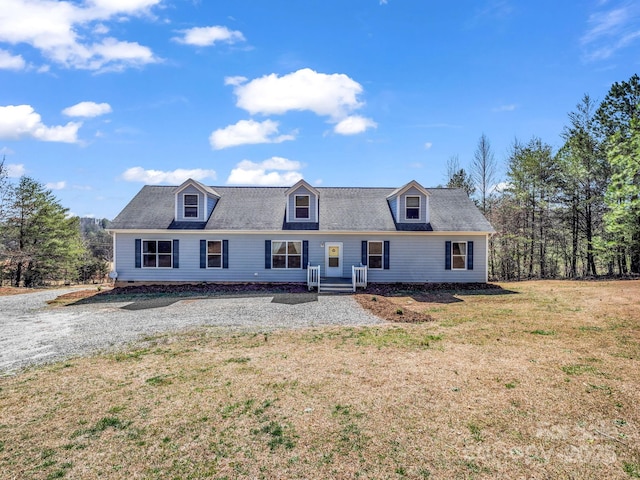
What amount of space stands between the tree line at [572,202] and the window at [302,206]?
13.9 metres

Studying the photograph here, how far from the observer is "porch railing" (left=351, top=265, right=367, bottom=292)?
15389mm

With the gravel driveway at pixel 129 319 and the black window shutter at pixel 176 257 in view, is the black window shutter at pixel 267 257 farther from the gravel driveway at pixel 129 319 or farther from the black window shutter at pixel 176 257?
the black window shutter at pixel 176 257

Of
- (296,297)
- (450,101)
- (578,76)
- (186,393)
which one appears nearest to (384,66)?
(450,101)

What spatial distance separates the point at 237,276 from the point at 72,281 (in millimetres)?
25258

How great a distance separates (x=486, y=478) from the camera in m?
3.12

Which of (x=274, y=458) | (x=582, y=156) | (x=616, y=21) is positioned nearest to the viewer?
(x=274, y=458)

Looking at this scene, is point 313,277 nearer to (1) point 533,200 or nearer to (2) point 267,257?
(2) point 267,257

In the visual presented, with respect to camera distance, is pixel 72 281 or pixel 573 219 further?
pixel 72 281

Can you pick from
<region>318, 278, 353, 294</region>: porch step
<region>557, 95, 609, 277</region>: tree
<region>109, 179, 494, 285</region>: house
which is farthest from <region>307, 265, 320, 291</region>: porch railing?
<region>557, 95, 609, 277</region>: tree

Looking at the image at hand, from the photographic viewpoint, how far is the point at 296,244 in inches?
655

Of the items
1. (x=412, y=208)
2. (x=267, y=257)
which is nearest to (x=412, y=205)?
(x=412, y=208)

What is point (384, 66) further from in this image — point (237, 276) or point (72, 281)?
point (72, 281)

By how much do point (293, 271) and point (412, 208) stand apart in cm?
658

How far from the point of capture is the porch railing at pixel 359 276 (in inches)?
606
